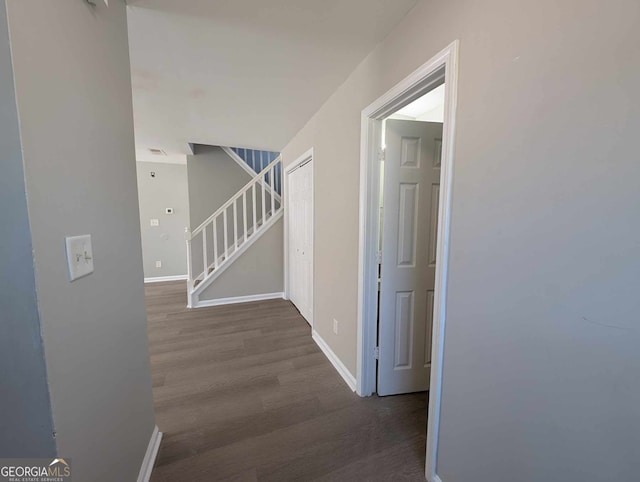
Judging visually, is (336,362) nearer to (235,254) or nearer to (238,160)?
(235,254)

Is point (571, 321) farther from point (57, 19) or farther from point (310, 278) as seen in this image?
point (310, 278)

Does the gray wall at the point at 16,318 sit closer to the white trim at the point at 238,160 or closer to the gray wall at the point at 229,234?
the gray wall at the point at 229,234

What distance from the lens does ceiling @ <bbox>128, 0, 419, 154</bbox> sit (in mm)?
1248

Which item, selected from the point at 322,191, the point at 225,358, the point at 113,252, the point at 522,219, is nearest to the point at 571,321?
the point at 522,219

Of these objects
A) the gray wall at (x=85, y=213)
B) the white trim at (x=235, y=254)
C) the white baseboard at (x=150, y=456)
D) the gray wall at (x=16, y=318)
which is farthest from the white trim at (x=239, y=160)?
the gray wall at (x=16, y=318)

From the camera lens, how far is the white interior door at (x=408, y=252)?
166cm

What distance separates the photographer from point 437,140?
1.71 metres

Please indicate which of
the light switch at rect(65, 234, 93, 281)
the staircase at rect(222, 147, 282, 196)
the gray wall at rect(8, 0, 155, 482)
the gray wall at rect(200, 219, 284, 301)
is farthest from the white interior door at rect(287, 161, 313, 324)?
the light switch at rect(65, 234, 93, 281)

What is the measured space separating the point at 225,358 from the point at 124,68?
2.25m

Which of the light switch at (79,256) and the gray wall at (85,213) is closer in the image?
the gray wall at (85,213)

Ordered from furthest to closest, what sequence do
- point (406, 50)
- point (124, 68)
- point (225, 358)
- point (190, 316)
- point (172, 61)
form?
point (190, 316), point (225, 358), point (172, 61), point (406, 50), point (124, 68)

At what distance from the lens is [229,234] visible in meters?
4.62

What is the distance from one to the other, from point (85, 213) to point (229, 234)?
12.8 ft

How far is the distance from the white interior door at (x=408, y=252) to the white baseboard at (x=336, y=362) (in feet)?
0.73
